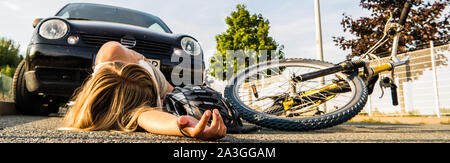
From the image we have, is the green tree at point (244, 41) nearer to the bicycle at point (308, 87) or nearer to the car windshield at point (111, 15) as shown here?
the car windshield at point (111, 15)

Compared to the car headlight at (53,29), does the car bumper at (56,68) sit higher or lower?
lower

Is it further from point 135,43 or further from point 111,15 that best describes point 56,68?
point 111,15

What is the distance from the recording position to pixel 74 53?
2.68 metres

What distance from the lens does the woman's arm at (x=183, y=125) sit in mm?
1045

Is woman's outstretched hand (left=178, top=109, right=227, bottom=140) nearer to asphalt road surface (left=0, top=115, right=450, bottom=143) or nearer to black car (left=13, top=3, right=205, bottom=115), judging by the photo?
asphalt road surface (left=0, top=115, right=450, bottom=143)

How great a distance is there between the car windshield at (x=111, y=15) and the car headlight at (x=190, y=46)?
2.41ft

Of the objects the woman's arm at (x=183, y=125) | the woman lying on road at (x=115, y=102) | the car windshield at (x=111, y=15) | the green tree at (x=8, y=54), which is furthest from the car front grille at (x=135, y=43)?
the green tree at (x=8, y=54)

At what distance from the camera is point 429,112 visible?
5707mm

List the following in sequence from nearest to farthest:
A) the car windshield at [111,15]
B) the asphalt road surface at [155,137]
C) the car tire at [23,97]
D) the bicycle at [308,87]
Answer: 1. the asphalt road surface at [155,137]
2. the bicycle at [308,87]
3. the car tire at [23,97]
4. the car windshield at [111,15]

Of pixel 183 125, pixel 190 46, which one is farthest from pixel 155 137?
pixel 190 46

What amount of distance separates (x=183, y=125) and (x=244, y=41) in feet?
50.7

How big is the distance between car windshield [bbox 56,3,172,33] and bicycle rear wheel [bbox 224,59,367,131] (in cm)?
170
